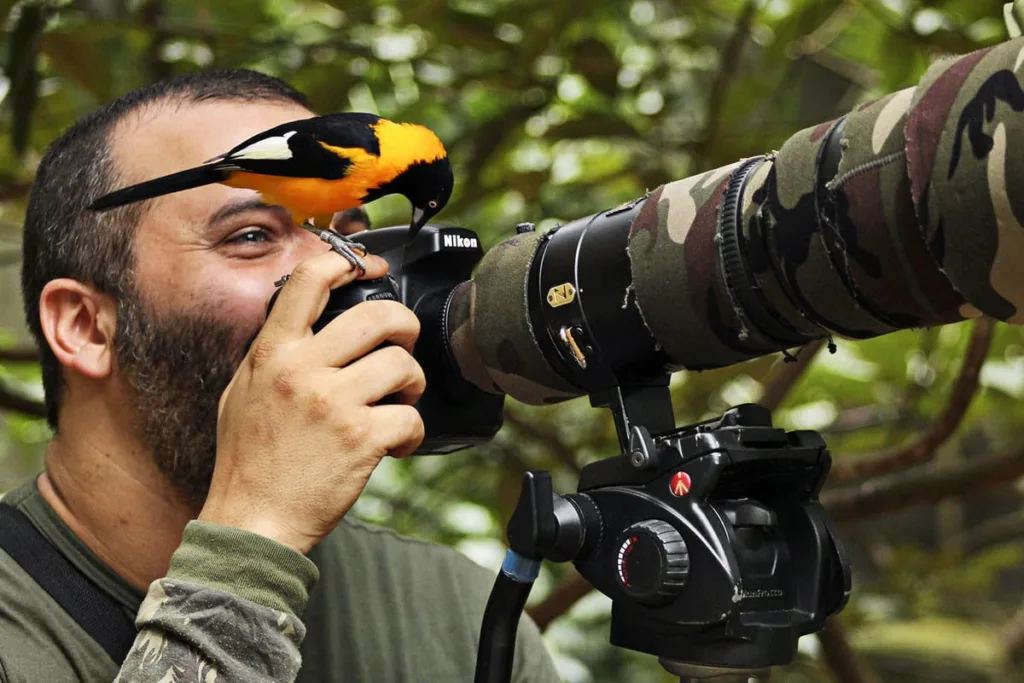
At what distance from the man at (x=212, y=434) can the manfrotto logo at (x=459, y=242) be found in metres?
0.12

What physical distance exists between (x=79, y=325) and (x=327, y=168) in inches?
13.9

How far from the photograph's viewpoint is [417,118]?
1.39 meters

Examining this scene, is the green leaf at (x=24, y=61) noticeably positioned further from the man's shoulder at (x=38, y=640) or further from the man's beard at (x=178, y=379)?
the man's shoulder at (x=38, y=640)

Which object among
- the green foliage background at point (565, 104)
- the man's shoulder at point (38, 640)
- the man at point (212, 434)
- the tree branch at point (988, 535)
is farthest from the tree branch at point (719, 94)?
the tree branch at point (988, 535)

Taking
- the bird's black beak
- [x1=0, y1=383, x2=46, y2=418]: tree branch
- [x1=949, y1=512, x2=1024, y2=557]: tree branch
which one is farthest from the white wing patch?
[x1=949, y1=512, x2=1024, y2=557]: tree branch

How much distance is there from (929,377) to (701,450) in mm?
881

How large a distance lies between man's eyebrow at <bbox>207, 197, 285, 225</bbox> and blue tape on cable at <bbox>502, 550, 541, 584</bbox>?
403 millimetres

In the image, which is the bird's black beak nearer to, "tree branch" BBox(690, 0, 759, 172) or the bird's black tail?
the bird's black tail

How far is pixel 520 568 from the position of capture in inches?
29.9

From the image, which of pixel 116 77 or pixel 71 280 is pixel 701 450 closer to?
pixel 71 280

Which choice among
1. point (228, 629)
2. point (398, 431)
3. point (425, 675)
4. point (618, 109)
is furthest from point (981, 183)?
point (618, 109)

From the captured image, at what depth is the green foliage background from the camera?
1.20 meters

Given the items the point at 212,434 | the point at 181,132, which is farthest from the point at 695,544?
the point at 181,132

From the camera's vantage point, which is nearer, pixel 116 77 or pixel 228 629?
pixel 228 629
